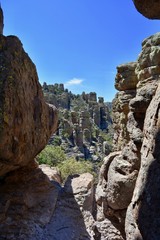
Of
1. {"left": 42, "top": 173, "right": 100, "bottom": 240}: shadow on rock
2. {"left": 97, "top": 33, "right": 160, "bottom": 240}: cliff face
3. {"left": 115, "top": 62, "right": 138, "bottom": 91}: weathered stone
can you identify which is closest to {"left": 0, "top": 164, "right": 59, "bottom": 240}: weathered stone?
{"left": 42, "top": 173, "right": 100, "bottom": 240}: shadow on rock

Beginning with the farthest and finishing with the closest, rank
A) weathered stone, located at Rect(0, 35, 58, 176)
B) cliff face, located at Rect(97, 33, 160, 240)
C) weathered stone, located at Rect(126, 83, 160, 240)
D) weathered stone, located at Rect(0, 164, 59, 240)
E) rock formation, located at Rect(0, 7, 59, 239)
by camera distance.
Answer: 1. weathered stone, located at Rect(0, 164, 59, 240)
2. rock formation, located at Rect(0, 7, 59, 239)
3. weathered stone, located at Rect(0, 35, 58, 176)
4. cliff face, located at Rect(97, 33, 160, 240)
5. weathered stone, located at Rect(126, 83, 160, 240)

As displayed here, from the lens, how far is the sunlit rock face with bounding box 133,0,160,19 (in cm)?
410

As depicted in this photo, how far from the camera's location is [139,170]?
15.8 feet

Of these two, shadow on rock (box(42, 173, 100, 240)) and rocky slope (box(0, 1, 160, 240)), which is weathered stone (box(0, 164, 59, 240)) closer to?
rocky slope (box(0, 1, 160, 240))

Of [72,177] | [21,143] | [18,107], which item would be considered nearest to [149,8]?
[18,107]

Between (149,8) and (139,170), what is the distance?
10.3 feet

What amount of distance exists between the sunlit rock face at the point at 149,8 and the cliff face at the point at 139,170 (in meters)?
1.44

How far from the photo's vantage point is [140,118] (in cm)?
→ 548

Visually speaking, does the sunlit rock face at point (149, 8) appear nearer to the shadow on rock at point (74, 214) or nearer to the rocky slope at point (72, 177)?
the rocky slope at point (72, 177)

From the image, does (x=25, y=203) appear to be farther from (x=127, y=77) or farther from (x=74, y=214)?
(x=127, y=77)

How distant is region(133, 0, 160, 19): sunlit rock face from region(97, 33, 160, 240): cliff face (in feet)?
4.72

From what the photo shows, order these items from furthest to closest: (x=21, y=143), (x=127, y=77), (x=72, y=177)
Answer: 1. (x=127, y=77)
2. (x=72, y=177)
3. (x=21, y=143)

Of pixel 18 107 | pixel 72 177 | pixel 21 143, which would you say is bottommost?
pixel 72 177

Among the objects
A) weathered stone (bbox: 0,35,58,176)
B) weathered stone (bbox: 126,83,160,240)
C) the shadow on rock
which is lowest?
the shadow on rock
